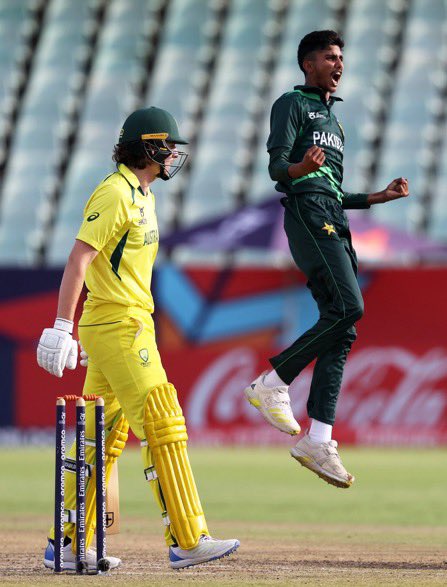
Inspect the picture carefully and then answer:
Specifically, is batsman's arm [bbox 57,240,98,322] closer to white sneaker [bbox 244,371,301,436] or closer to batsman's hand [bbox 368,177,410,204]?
white sneaker [bbox 244,371,301,436]

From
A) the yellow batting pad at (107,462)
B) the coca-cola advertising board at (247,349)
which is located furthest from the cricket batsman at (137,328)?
the coca-cola advertising board at (247,349)

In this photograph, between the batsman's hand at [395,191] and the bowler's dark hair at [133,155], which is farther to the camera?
the batsman's hand at [395,191]

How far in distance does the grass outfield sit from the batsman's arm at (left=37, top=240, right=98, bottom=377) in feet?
3.23

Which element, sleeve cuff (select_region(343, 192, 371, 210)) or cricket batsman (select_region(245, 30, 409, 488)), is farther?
sleeve cuff (select_region(343, 192, 371, 210))

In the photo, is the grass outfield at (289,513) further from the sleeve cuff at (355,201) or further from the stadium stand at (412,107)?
the stadium stand at (412,107)

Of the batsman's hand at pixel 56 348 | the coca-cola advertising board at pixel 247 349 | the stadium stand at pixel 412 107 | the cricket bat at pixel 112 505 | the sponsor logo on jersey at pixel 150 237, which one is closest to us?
the batsman's hand at pixel 56 348

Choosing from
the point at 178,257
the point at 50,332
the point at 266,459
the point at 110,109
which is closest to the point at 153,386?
the point at 50,332

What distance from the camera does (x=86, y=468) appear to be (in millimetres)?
6816

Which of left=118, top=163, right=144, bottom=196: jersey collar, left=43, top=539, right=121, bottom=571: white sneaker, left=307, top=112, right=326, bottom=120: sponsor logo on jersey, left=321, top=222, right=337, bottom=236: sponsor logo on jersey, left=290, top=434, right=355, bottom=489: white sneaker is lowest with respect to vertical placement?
left=43, top=539, right=121, bottom=571: white sneaker

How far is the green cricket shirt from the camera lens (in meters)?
6.72

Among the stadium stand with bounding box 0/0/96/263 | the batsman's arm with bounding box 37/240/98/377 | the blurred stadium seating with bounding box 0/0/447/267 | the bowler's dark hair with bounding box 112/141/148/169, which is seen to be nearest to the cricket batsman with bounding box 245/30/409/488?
the bowler's dark hair with bounding box 112/141/148/169

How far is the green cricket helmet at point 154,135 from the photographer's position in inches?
265

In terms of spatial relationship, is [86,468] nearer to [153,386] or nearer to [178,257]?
[153,386]

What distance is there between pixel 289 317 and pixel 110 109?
42.3 ft
